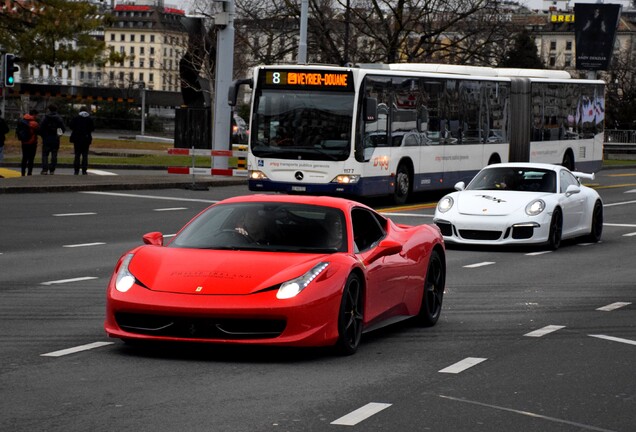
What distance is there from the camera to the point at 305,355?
9891 mm

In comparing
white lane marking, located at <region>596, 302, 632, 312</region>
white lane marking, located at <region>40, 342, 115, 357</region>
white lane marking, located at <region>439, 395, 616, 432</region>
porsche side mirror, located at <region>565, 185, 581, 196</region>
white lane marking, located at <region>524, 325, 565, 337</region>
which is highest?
porsche side mirror, located at <region>565, 185, 581, 196</region>

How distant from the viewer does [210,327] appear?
9305mm

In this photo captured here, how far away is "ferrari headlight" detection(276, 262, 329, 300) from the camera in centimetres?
941

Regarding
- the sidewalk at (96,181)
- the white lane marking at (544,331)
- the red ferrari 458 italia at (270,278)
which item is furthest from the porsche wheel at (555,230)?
the sidewalk at (96,181)

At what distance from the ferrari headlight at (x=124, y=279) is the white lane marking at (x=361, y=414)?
2276 millimetres

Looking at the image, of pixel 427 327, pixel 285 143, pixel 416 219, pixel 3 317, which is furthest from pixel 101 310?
pixel 285 143

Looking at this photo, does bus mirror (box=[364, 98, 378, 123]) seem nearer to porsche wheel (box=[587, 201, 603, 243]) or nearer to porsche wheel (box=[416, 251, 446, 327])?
porsche wheel (box=[587, 201, 603, 243])

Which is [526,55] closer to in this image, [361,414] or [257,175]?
[257,175]

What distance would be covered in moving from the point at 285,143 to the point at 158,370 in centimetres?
2035

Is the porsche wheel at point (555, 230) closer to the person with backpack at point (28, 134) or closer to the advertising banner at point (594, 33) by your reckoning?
the person with backpack at point (28, 134)

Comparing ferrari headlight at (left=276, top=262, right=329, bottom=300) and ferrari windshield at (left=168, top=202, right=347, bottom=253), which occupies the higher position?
ferrari windshield at (left=168, top=202, right=347, bottom=253)

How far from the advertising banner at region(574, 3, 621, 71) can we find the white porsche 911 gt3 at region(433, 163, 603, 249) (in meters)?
40.9

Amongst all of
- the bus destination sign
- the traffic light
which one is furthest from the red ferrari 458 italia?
the traffic light

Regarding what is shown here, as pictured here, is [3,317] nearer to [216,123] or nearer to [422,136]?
[422,136]
